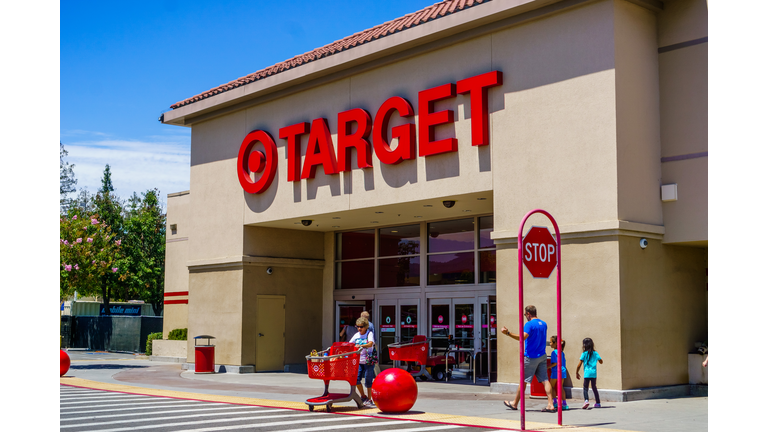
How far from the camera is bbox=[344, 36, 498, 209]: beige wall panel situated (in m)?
18.6

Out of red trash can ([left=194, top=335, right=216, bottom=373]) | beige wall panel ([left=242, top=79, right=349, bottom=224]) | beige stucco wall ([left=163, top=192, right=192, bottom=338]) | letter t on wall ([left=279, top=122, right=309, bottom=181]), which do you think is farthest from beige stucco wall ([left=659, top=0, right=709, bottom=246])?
beige stucco wall ([left=163, top=192, right=192, bottom=338])

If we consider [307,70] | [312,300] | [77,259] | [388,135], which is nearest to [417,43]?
[388,135]

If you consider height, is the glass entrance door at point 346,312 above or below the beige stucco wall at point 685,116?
below

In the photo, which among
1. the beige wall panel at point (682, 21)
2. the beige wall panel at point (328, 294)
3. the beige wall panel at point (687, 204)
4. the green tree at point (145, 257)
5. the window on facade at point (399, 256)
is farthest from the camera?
the green tree at point (145, 257)

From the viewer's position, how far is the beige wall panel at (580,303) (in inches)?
627

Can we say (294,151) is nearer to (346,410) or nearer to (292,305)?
(292,305)

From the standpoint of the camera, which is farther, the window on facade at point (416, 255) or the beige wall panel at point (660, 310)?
the window on facade at point (416, 255)

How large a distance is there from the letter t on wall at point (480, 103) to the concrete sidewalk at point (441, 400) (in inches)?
238

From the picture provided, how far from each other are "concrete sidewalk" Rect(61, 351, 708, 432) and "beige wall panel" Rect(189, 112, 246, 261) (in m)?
4.35

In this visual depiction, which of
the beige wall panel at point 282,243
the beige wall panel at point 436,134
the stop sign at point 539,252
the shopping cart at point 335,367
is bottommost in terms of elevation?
the shopping cart at point 335,367

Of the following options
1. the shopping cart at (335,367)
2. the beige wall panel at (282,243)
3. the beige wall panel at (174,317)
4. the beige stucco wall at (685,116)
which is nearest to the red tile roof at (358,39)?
the beige stucco wall at (685,116)

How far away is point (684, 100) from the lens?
17.2m

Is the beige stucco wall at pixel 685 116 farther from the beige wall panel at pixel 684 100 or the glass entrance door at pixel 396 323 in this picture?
the glass entrance door at pixel 396 323
